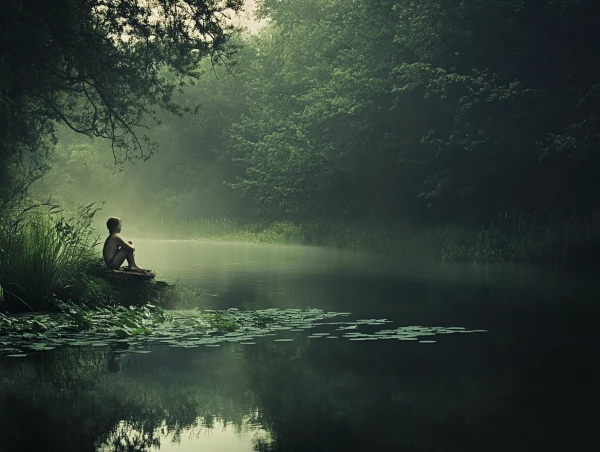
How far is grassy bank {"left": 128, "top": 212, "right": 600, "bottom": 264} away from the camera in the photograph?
31.8 meters

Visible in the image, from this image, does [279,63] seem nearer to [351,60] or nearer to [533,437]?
[351,60]

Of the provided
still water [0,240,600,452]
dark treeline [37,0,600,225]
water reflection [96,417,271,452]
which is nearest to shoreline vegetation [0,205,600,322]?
dark treeline [37,0,600,225]

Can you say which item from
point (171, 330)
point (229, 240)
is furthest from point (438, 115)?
point (171, 330)

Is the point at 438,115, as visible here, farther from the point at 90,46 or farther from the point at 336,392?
the point at 336,392

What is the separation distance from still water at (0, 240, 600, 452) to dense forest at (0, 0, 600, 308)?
6.79 metres

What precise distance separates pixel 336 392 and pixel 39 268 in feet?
27.4

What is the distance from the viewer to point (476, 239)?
3650 cm

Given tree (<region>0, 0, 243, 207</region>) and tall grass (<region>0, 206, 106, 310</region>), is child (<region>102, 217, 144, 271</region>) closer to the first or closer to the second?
tall grass (<region>0, 206, 106, 310</region>)

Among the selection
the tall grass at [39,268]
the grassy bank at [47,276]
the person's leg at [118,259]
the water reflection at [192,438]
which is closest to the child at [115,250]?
the person's leg at [118,259]

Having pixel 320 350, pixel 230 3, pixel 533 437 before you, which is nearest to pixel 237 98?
pixel 230 3

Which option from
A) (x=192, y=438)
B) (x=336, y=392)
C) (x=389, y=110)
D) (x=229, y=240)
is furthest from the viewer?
(x=229, y=240)

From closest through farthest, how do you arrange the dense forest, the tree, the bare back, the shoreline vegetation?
the shoreline vegetation, the bare back, the tree, the dense forest

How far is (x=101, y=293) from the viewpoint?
1791 cm

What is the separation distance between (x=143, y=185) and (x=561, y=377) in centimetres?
8542
